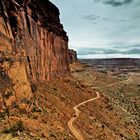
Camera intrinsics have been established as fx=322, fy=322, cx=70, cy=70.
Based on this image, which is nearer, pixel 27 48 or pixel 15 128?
pixel 15 128

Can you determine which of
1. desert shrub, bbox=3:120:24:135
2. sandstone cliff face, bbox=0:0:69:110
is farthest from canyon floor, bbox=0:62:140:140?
sandstone cliff face, bbox=0:0:69:110

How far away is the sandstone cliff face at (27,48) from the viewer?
31.8m

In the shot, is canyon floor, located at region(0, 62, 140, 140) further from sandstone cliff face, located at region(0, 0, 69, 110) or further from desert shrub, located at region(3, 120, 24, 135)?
sandstone cliff face, located at region(0, 0, 69, 110)

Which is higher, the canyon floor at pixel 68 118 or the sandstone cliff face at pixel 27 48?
the sandstone cliff face at pixel 27 48

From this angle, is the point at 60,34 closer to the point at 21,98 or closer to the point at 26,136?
the point at 21,98

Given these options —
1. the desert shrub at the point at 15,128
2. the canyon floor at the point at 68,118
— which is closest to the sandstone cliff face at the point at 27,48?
the canyon floor at the point at 68,118

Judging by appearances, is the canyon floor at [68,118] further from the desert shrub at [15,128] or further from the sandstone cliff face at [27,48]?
the sandstone cliff face at [27,48]

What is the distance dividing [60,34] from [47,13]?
32.5 ft

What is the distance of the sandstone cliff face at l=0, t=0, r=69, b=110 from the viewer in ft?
104

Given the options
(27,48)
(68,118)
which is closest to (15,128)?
(68,118)

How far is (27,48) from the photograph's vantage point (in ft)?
140

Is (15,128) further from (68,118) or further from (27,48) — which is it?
(27,48)

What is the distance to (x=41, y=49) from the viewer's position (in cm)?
5538

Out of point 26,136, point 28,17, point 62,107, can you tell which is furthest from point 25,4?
point 26,136
